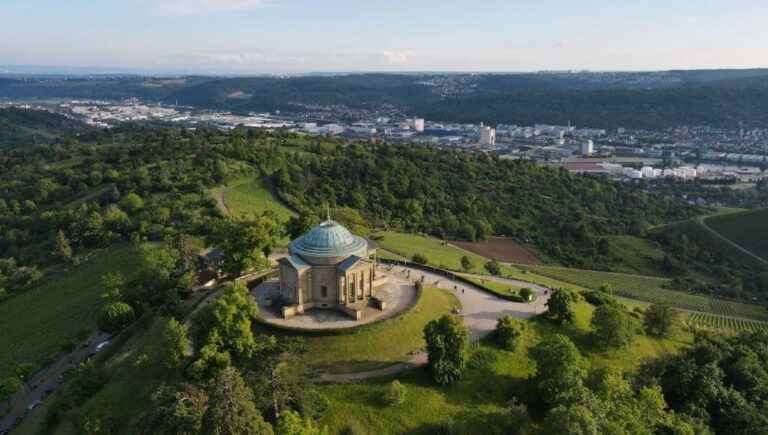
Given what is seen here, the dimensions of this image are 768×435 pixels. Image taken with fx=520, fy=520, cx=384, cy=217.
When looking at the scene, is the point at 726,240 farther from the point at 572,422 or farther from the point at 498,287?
the point at 572,422

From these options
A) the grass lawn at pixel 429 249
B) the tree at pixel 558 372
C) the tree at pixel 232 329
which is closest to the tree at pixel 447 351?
the tree at pixel 558 372

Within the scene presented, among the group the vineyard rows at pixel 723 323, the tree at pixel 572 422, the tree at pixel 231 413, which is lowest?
the vineyard rows at pixel 723 323

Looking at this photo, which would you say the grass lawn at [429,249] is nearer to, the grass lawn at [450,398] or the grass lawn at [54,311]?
the grass lawn at [450,398]

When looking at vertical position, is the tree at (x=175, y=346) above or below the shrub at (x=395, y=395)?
above

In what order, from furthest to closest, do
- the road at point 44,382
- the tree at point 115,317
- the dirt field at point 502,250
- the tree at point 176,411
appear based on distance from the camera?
the dirt field at point 502,250, the tree at point 115,317, the road at point 44,382, the tree at point 176,411

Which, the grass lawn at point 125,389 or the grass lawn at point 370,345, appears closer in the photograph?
the grass lawn at point 125,389

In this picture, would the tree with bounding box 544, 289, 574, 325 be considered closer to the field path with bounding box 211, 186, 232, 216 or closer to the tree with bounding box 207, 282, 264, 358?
the tree with bounding box 207, 282, 264, 358

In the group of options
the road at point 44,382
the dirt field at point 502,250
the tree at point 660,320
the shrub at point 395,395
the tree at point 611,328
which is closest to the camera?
the shrub at point 395,395
